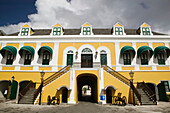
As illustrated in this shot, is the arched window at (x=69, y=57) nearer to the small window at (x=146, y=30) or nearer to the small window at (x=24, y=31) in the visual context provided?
the small window at (x=24, y=31)

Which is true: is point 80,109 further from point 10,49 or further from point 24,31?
point 24,31

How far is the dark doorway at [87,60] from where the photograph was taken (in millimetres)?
17641

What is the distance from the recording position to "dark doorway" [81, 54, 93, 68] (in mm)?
17641

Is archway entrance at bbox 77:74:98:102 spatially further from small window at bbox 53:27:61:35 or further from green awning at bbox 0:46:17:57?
green awning at bbox 0:46:17:57

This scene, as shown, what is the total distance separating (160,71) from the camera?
55.7 ft

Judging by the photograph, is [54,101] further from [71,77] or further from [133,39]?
[133,39]

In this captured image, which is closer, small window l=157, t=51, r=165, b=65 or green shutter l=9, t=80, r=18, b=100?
green shutter l=9, t=80, r=18, b=100

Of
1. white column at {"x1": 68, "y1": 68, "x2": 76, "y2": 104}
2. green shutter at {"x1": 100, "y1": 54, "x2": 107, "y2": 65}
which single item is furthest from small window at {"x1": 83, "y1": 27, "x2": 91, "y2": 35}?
white column at {"x1": 68, "y1": 68, "x2": 76, "y2": 104}

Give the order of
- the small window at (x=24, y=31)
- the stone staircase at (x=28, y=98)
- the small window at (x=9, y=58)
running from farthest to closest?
the small window at (x=24, y=31)
the small window at (x=9, y=58)
the stone staircase at (x=28, y=98)

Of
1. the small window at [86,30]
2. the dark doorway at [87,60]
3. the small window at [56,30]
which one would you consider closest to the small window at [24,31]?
the small window at [56,30]

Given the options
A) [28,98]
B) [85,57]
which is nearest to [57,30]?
[85,57]

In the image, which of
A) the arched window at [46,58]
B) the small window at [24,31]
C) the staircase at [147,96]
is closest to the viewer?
the staircase at [147,96]

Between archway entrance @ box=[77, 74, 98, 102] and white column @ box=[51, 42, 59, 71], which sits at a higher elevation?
white column @ box=[51, 42, 59, 71]

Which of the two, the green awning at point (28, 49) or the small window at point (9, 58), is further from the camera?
the small window at point (9, 58)
